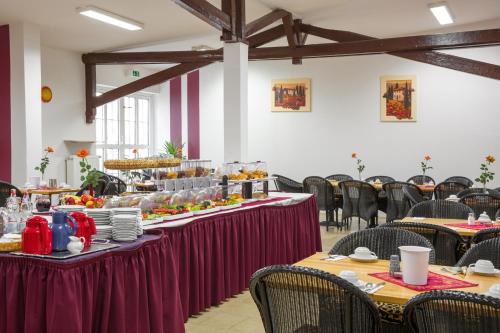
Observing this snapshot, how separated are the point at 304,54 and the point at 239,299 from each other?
581cm

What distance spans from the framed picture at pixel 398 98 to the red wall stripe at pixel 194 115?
428cm

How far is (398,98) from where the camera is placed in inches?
426

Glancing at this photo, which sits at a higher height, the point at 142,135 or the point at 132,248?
the point at 142,135

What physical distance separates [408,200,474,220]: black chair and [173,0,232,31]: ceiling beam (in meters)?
3.49

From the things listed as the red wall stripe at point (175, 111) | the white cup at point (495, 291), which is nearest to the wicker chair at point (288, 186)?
the red wall stripe at point (175, 111)

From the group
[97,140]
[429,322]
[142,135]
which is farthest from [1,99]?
[429,322]

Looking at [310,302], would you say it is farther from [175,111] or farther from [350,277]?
[175,111]

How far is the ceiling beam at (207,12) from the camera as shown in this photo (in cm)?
647

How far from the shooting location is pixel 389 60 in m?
10.9

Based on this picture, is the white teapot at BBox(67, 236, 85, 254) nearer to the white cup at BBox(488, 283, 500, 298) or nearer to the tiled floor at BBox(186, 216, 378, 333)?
the tiled floor at BBox(186, 216, 378, 333)

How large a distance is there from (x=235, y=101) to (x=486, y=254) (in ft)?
17.2

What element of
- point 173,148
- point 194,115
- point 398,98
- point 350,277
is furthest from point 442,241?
point 194,115

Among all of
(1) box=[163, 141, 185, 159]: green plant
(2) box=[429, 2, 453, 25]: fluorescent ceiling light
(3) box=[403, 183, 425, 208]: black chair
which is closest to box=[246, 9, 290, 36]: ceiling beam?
(2) box=[429, 2, 453, 25]: fluorescent ceiling light

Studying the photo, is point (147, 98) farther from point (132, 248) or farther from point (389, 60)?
point (132, 248)
